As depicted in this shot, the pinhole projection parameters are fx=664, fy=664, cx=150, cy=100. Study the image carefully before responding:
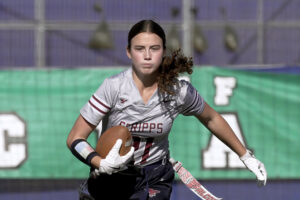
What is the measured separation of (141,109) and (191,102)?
0.37 metres

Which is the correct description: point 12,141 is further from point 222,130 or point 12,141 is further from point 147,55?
point 147,55

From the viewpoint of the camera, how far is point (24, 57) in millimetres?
9641

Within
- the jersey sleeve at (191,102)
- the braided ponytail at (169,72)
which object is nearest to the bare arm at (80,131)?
the braided ponytail at (169,72)

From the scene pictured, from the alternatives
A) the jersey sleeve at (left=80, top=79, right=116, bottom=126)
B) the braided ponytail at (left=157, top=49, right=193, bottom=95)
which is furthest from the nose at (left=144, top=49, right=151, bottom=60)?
the jersey sleeve at (left=80, top=79, right=116, bottom=126)

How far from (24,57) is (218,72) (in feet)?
11.1

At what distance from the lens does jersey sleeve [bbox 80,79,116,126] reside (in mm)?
4172

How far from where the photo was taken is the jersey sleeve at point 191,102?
438 centimetres

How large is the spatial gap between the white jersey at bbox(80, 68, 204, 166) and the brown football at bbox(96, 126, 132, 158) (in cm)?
22

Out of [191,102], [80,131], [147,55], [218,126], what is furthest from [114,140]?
[218,126]

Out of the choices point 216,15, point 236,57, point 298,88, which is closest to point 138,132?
point 298,88

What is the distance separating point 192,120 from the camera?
24.4 feet

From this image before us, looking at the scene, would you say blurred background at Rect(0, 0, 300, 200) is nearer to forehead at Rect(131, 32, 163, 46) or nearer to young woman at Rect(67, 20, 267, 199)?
young woman at Rect(67, 20, 267, 199)

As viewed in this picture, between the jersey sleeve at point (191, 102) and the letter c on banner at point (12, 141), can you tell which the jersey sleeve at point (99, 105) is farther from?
the letter c on banner at point (12, 141)

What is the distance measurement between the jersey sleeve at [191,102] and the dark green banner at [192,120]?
9.53 feet
